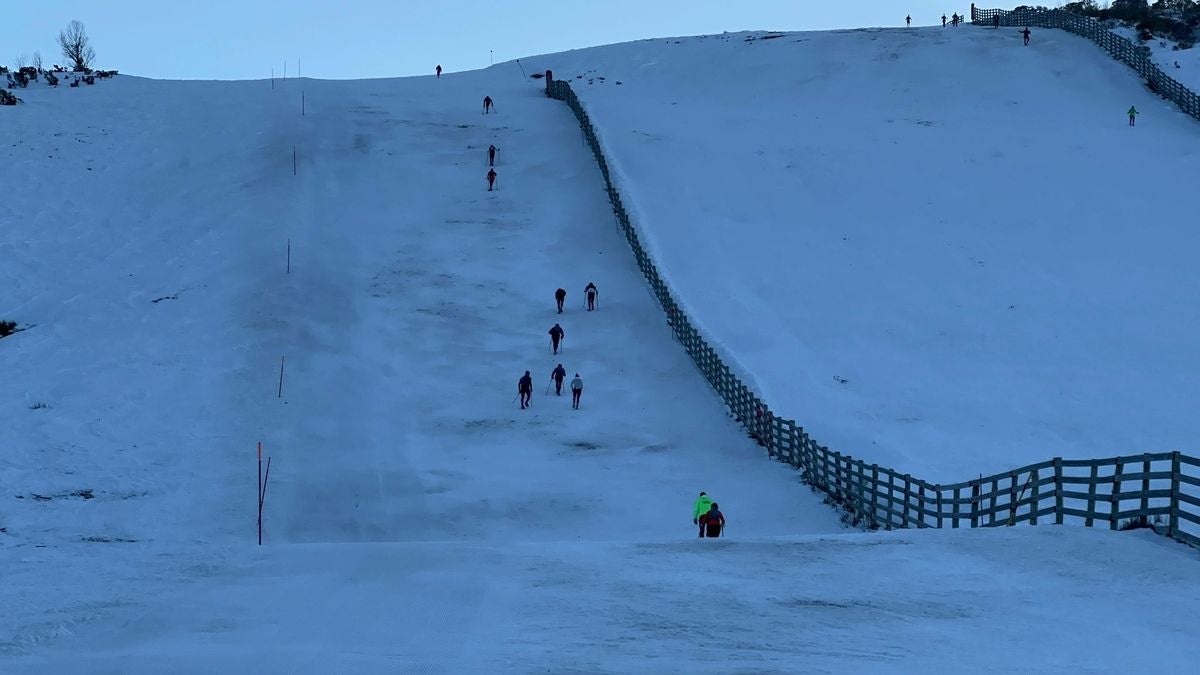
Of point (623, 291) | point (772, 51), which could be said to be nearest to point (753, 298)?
point (623, 291)

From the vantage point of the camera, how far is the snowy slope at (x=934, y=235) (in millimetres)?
32656

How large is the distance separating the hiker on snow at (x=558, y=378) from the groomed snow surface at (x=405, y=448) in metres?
0.63

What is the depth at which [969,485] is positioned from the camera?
20125mm

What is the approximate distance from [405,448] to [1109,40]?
5652cm

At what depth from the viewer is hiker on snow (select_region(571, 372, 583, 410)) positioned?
3184 cm

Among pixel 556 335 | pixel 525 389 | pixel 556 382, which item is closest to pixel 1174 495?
pixel 525 389

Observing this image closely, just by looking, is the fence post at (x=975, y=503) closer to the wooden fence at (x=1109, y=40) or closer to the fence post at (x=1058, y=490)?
the fence post at (x=1058, y=490)

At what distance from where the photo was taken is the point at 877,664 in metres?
12.1

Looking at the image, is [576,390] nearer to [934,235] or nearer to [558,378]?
[558,378]

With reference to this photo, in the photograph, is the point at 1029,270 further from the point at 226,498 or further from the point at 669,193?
the point at 226,498

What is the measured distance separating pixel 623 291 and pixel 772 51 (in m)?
43.0

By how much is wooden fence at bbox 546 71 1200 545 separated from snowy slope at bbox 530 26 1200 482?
967 mm

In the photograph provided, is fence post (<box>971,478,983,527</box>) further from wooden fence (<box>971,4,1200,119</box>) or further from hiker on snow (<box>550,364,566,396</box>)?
wooden fence (<box>971,4,1200,119</box>)

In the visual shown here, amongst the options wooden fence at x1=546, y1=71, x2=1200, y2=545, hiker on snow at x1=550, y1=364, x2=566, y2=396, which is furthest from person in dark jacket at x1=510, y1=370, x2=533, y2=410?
wooden fence at x1=546, y1=71, x2=1200, y2=545
